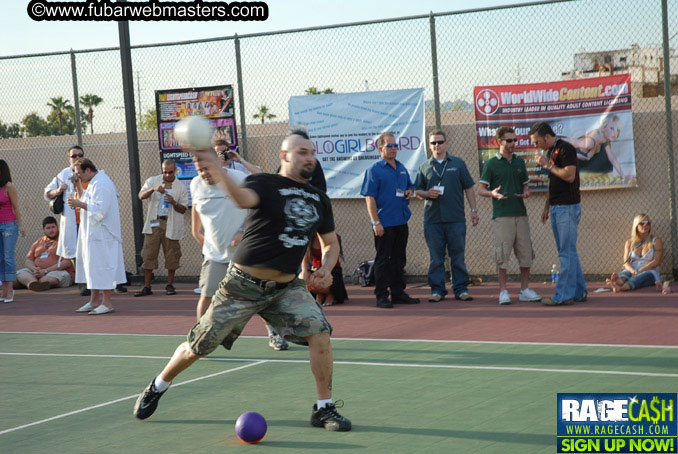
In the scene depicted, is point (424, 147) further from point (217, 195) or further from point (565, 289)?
point (217, 195)

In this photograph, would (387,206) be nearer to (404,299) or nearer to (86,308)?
(404,299)

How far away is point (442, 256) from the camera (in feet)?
40.2

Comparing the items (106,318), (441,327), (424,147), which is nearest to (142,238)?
(106,318)

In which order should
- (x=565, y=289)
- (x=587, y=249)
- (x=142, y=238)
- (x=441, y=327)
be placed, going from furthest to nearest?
(x=142, y=238) < (x=587, y=249) < (x=565, y=289) < (x=441, y=327)

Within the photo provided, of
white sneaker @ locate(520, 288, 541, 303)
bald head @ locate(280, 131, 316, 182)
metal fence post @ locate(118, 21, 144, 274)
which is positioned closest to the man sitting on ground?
metal fence post @ locate(118, 21, 144, 274)

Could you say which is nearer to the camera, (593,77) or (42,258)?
(593,77)

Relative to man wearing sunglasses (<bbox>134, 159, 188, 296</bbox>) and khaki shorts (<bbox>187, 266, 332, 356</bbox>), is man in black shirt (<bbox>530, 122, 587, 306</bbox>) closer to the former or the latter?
khaki shorts (<bbox>187, 266, 332, 356</bbox>)

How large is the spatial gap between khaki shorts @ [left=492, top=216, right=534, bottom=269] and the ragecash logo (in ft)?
7.79

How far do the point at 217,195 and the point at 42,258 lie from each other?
8618 millimetres

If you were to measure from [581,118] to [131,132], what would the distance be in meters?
7.83

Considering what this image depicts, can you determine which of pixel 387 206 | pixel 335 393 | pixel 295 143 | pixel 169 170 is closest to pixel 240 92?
pixel 169 170

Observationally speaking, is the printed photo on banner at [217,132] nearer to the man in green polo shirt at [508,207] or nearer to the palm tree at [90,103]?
the palm tree at [90,103]

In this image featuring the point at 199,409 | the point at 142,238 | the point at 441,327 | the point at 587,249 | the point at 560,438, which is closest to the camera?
the point at 560,438

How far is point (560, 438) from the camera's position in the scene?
5.32m
